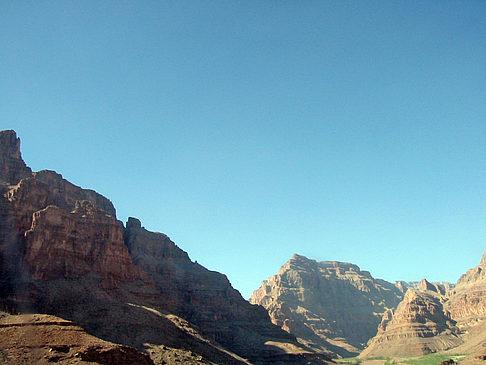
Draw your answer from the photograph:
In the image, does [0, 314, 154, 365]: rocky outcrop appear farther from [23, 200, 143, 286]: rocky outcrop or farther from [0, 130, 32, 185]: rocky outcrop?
[0, 130, 32, 185]: rocky outcrop

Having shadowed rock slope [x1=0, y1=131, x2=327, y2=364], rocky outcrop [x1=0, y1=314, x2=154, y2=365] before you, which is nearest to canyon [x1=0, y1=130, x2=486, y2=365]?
rocky outcrop [x1=0, y1=314, x2=154, y2=365]

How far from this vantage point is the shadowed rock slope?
10494cm

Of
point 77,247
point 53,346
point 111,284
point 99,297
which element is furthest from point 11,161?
point 53,346

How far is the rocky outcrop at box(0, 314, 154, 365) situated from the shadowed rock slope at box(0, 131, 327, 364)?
2760 centimetres

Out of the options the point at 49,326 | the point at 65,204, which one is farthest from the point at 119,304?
the point at 65,204

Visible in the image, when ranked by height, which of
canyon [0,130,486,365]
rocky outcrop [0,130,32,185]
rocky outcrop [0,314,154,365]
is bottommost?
rocky outcrop [0,314,154,365]

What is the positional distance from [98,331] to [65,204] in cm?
7608

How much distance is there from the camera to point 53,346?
208 feet

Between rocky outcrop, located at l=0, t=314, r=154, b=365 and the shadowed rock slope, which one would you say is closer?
rocky outcrop, located at l=0, t=314, r=154, b=365

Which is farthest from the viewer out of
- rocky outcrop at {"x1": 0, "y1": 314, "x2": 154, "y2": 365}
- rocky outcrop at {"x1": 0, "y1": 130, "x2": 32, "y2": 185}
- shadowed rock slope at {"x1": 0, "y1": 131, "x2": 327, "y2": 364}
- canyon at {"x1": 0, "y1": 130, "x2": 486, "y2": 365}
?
rocky outcrop at {"x1": 0, "y1": 130, "x2": 32, "y2": 185}

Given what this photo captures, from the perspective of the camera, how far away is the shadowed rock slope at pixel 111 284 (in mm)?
104938

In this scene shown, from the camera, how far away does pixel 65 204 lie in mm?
166375

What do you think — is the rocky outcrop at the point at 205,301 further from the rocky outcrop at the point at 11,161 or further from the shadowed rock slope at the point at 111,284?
the rocky outcrop at the point at 11,161

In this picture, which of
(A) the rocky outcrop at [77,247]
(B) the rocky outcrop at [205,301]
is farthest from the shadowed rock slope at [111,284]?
(B) the rocky outcrop at [205,301]
